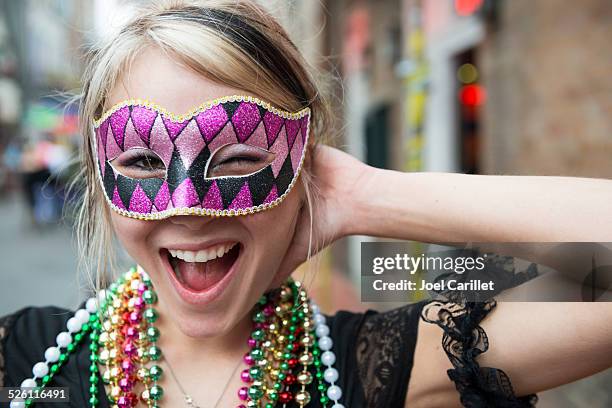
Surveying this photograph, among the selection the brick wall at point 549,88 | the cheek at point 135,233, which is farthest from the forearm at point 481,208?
the brick wall at point 549,88

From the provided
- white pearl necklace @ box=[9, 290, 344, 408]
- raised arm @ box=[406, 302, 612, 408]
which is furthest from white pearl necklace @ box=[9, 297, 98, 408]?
raised arm @ box=[406, 302, 612, 408]

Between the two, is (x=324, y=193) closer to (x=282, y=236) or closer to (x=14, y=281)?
(x=282, y=236)

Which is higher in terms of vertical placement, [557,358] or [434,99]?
[434,99]

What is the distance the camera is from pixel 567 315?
50.5 inches

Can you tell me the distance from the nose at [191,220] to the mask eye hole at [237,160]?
10 cm

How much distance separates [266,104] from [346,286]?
6.69 meters

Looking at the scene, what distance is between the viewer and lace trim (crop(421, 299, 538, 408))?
131 cm

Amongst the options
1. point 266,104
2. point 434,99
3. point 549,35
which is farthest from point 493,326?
point 434,99

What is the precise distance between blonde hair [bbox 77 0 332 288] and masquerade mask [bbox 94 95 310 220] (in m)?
0.06

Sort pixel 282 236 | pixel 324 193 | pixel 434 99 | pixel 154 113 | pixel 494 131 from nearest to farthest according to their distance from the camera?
pixel 154 113, pixel 282 236, pixel 324 193, pixel 494 131, pixel 434 99

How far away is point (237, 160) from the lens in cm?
134

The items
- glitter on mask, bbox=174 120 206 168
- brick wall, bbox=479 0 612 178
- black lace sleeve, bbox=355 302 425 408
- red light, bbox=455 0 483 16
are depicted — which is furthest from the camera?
red light, bbox=455 0 483 16

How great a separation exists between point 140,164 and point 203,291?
33 cm

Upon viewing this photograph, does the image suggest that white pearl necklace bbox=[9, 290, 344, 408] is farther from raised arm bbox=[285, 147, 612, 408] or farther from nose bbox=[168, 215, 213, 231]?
nose bbox=[168, 215, 213, 231]
